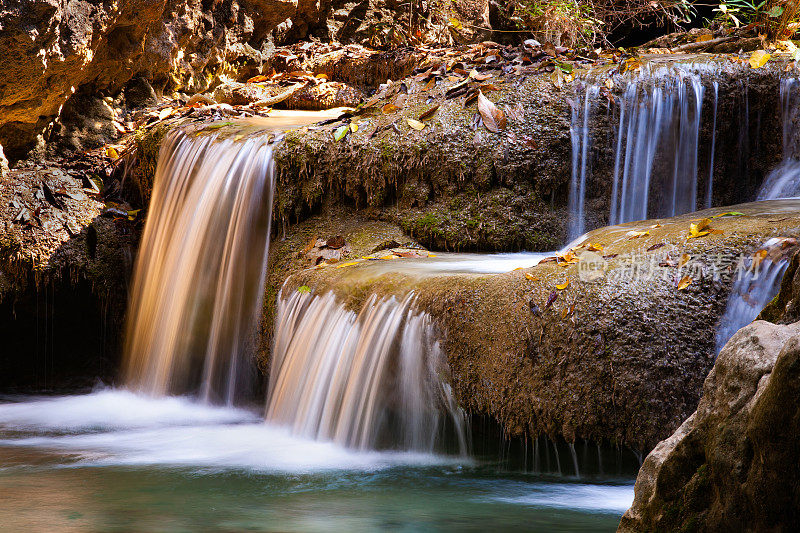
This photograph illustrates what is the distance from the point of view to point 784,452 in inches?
64.0

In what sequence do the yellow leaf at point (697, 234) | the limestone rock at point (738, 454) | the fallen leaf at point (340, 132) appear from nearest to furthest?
the limestone rock at point (738, 454) → the yellow leaf at point (697, 234) → the fallen leaf at point (340, 132)

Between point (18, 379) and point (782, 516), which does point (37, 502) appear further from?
point (18, 379)

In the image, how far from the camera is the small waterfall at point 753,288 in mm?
3258

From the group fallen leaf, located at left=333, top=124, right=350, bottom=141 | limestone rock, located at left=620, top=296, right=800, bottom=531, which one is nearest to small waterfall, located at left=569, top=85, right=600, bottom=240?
fallen leaf, located at left=333, top=124, right=350, bottom=141

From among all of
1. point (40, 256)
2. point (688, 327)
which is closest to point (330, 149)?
point (40, 256)

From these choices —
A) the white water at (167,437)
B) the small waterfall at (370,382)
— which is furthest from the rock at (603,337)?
the white water at (167,437)

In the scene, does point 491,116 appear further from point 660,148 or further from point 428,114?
point 660,148

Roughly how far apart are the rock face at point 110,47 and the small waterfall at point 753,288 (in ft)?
19.3

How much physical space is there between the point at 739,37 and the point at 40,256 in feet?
23.3

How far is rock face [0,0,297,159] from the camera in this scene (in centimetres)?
646

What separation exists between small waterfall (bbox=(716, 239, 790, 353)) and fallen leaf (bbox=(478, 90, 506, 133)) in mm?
2980

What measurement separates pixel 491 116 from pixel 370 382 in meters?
2.79

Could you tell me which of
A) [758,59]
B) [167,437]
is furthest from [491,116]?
[167,437]

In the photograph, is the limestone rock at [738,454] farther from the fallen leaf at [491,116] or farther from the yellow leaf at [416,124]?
the yellow leaf at [416,124]
